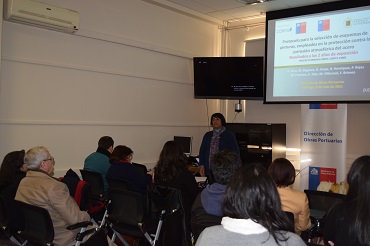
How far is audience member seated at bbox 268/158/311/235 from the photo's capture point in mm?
2918

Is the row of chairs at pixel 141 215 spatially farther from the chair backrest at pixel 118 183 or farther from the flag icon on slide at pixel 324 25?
the flag icon on slide at pixel 324 25

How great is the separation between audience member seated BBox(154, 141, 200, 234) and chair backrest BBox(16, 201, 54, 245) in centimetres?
132

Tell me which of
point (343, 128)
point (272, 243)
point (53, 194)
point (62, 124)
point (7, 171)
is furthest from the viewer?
point (343, 128)

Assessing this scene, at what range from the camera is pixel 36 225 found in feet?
8.71

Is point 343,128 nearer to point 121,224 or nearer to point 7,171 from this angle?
point 121,224

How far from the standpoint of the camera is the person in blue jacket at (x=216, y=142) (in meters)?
5.68

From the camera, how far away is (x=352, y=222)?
2051mm

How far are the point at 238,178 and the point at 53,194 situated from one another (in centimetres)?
156

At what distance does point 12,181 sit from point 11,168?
0.13 meters

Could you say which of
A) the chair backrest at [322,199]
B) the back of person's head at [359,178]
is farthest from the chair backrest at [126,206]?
the back of person's head at [359,178]

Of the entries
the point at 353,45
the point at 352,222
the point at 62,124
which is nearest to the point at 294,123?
the point at 353,45

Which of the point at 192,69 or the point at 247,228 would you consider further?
the point at 192,69

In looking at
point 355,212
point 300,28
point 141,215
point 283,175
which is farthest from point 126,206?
point 300,28

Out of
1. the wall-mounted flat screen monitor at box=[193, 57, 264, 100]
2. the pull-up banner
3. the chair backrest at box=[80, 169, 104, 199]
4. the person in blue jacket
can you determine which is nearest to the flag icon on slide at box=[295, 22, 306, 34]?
the wall-mounted flat screen monitor at box=[193, 57, 264, 100]
